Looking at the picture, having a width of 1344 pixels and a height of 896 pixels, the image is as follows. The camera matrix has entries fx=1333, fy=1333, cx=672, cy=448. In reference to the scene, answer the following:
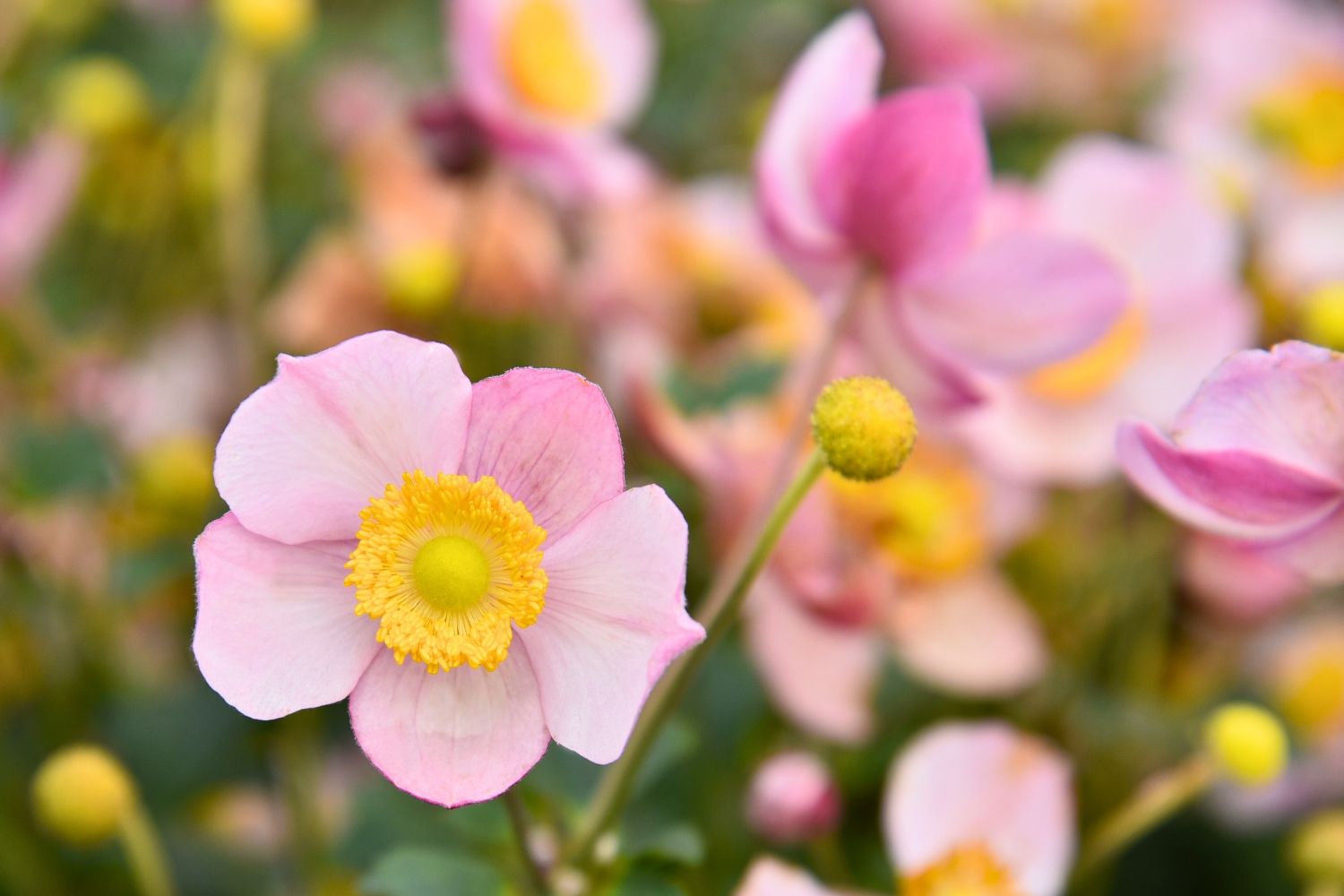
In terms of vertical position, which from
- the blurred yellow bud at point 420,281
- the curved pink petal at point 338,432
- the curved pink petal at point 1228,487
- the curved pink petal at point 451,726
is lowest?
the blurred yellow bud at point 420,281

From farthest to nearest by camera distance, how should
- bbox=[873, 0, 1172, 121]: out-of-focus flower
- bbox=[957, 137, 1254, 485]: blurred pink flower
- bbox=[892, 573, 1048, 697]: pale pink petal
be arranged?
bbox=[873, 0, 1172, 121]: out-of-focus flower < bbox=[957, 137, 1254, 485]: blurred pink flower < bbox=[892, 573, 1048, 697]: pale pink petal

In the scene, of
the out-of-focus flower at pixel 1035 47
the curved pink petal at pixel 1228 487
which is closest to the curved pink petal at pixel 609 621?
the curved pink petal at pixel 1228 487

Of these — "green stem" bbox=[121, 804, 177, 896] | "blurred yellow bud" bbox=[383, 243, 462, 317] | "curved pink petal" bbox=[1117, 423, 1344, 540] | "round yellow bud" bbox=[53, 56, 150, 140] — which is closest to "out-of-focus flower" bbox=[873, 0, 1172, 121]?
"blurred yellow bud" bbox=[383, 243, 462, 317]

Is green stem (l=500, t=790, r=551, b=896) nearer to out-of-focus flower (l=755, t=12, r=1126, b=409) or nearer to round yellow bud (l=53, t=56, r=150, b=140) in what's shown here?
out-of-focus flower (l=755, t=12, r=1126, b=409)

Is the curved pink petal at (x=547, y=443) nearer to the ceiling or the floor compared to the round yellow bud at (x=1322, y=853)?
nearer to the ceiling

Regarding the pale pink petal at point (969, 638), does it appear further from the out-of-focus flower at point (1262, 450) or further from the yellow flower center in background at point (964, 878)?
the out-of-focus flower at point (1262, 450)

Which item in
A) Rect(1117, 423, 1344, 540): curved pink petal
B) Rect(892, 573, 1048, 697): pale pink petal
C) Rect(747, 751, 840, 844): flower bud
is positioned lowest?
Rect(892, 573, 1048, 697): pale pink petal

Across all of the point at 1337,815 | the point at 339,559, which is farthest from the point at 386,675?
the point at 1337,815
